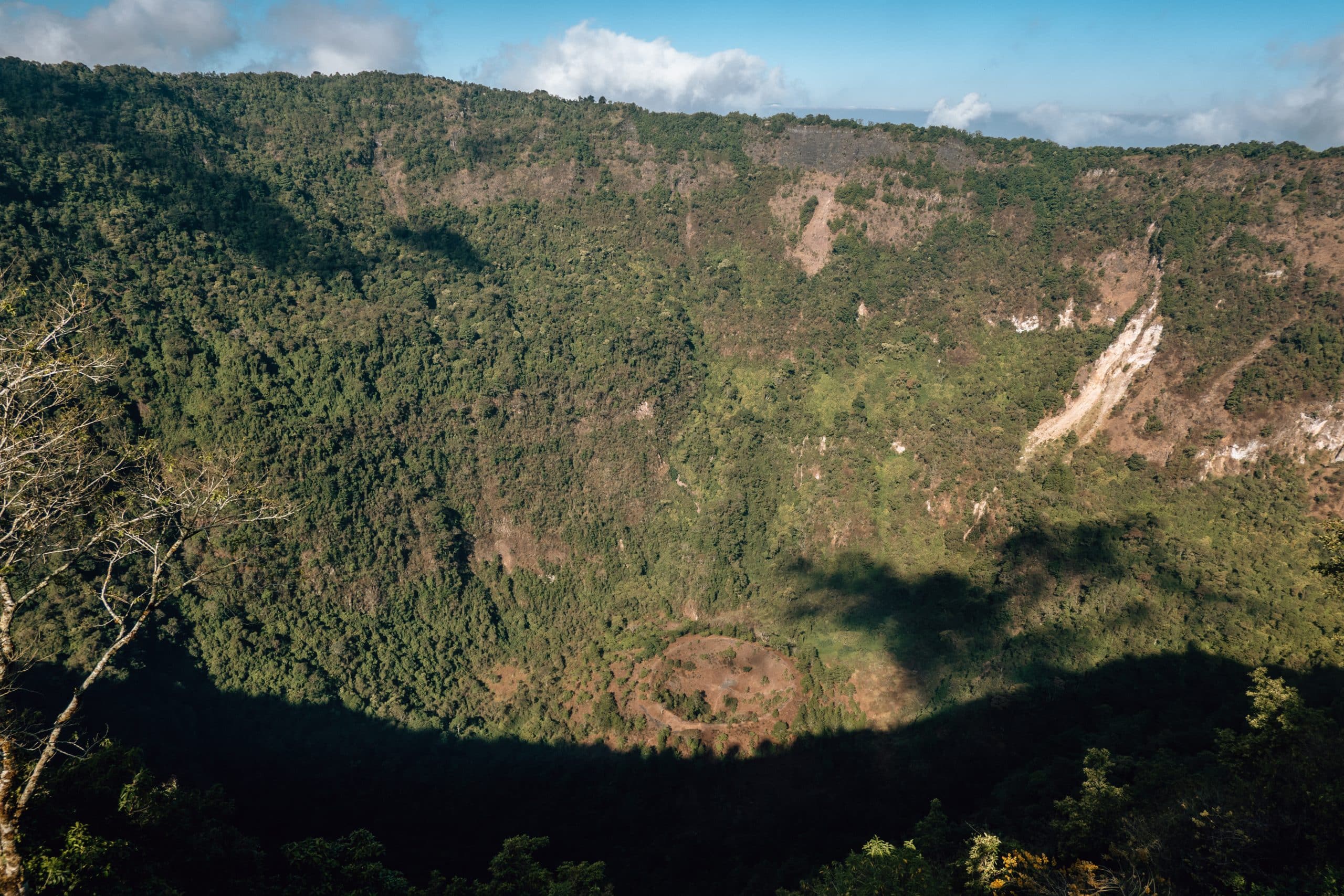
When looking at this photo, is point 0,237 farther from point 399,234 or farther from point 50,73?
point 399,234

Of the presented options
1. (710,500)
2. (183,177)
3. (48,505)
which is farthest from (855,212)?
(48,505)

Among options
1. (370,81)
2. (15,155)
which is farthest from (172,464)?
(370,81)

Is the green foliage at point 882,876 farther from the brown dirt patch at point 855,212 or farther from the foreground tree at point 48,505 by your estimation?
the brown dirt patch at point 855,212

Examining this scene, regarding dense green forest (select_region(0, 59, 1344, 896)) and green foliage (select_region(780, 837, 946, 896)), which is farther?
dense green forest (select_region(0, 59, 1344, 896))

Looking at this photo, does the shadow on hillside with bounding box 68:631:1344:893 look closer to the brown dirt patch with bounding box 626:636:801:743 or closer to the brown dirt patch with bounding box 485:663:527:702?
the brown dirt patch with bounding box 626:636:801:743

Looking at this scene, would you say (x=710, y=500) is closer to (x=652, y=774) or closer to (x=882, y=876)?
(x=652, y=774)

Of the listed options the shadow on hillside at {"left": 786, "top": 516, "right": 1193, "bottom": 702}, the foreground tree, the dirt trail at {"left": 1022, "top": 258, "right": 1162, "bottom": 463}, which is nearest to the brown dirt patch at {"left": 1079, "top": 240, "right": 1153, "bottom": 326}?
the dirt trail at {"left": 1022, "top": 258, "right": 1162, "bottom": 463}
